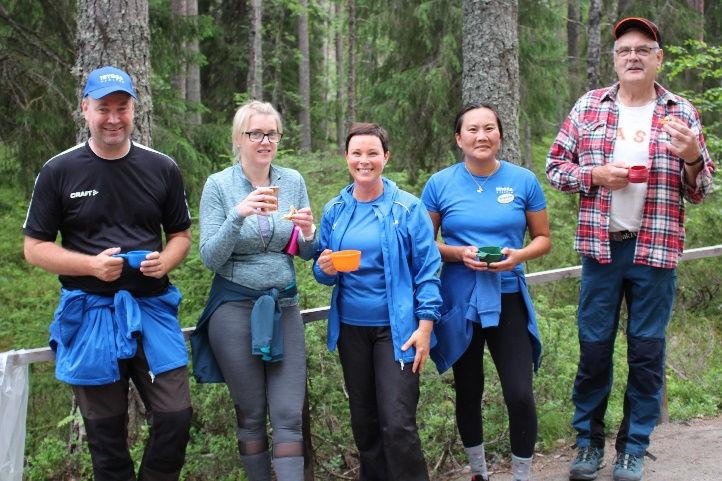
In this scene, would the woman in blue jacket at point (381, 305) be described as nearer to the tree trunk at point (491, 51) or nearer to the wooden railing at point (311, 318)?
the wooden railing at point (311, 318)

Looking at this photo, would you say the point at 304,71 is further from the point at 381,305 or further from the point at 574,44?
the point at 381,305

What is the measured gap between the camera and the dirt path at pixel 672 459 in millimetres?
4535

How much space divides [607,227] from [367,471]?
1.88 meters

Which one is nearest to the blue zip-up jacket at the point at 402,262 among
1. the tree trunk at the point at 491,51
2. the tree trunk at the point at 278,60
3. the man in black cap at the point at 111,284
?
the man in black cap at the point at 111,284

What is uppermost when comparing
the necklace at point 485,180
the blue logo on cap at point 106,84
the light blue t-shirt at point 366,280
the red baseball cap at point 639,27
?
Answer: the red baseball cap at point 639,27

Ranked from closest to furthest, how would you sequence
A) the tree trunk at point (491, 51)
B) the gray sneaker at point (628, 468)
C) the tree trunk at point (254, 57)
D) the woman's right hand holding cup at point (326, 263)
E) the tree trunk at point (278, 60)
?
the woman's right hand holding cup at point (326, 263) → the gray sneaker at point (628, 468) → the tree trunk at point (491, 51) → the tree trunk at point (254, 57) → the tree trunk at point (278, 60)

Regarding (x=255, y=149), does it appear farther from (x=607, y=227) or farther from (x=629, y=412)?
(x=629, y=412)

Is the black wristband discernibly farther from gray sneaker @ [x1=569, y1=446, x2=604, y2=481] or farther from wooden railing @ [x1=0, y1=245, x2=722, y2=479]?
gray sneaker @ [x1=569, y1=446, x2=604, y2=481]

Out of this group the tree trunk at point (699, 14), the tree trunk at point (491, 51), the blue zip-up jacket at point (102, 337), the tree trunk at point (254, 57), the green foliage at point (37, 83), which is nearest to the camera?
the blue zip-up jacket at point (102, 337)

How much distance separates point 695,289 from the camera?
10289 mm

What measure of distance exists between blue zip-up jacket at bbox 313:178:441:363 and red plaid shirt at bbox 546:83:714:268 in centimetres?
98

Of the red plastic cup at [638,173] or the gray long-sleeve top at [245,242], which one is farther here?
the red plastic cup at [638,173]

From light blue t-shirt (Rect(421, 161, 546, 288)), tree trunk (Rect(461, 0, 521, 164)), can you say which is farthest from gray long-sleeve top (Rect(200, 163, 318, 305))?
tree trunk (Rect(461, 0, 521, 164))

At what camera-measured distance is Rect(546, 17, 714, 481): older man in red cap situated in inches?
157
